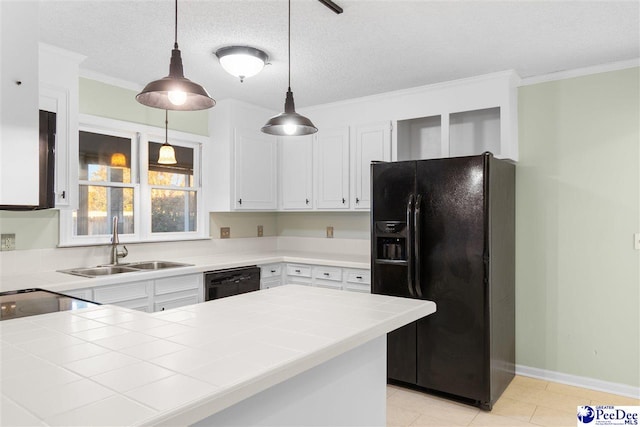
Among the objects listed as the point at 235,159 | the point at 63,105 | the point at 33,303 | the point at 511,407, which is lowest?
the point at 511,407

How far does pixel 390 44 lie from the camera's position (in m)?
2.75

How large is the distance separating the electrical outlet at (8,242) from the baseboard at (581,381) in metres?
3.88

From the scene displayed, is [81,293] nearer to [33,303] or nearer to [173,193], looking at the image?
[33,303]

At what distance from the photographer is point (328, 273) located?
3.85 meters

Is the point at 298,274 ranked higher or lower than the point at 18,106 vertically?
lower

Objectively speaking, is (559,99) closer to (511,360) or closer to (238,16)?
(511,360)

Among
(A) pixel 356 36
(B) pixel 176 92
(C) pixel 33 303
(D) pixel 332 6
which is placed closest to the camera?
(B) pixel 176 92

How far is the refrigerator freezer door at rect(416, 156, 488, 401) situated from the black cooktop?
216 centimetres

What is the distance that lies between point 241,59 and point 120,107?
4.48ft

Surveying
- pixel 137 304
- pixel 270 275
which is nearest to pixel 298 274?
pixel 270 275

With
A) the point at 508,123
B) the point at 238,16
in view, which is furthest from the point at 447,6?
the point at 508,123

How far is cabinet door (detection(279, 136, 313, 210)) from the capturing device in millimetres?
4394

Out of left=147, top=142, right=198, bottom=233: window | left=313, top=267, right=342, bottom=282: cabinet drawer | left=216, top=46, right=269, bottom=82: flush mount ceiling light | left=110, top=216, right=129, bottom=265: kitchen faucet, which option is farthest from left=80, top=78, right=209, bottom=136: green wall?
left=313, top=267, right=342, bottom=282: cabinet drawer

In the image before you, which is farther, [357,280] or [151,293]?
[357,280]
